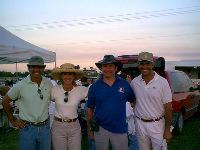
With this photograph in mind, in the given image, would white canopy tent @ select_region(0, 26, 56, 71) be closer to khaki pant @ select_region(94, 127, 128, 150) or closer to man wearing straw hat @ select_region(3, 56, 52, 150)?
man wearing straw hat @ select_region(3, 56, 52, 150)

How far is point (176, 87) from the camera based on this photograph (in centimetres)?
985

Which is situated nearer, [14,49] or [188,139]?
[188,139]

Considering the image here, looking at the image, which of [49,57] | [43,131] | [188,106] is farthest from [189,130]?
[43,131]

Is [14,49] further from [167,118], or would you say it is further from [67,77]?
[167,118]

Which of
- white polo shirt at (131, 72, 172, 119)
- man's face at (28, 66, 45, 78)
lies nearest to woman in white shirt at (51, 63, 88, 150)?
man's face at (28, 66, 45, 78)

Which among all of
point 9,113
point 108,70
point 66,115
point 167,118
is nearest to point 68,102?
point 66,115

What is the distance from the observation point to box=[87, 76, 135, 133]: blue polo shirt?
5047mm

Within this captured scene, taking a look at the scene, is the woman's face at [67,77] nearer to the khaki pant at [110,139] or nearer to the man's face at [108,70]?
the man's face at [108,70]

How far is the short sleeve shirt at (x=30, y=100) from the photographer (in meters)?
5.05

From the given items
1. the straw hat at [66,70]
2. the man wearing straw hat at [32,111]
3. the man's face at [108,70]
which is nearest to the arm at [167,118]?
the man's face at [108,70]

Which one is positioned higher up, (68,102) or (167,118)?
(68,102)

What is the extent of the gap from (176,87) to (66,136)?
5366mm

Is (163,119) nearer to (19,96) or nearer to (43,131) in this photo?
(43,131)

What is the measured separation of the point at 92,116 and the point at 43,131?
0.72 metres
